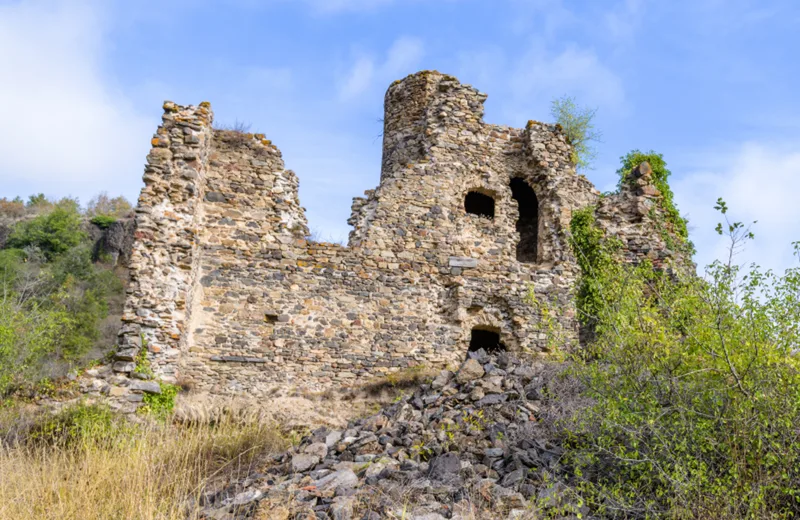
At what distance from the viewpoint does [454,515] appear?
4.64m

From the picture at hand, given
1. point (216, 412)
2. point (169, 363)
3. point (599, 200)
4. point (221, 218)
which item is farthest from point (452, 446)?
point (599, 200)

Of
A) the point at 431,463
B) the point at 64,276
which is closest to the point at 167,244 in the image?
the point at 431,463

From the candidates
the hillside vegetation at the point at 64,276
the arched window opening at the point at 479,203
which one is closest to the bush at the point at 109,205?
the hillside vegetation at the point at 64,276

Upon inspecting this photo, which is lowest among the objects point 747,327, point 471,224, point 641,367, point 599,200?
point 641,367

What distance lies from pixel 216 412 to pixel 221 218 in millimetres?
3654

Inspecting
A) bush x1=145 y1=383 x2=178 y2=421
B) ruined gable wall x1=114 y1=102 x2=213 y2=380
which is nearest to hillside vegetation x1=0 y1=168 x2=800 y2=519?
bush x1=145 y1=383 x2=178 y2=421

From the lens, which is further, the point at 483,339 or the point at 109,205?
the point at 109,205

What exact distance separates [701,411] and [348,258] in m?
7.02

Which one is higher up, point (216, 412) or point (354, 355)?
point (354, 355)

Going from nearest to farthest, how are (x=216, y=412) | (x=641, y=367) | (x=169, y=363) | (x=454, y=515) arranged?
(x=454, y=515) < (x=641, y=367) < (x=216, y=412) < (x=169, y=363)

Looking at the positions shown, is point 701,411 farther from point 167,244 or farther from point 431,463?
point 167,244

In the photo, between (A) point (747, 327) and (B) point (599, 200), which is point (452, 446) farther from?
(B) point (599, 200)

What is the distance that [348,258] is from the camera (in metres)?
11.0

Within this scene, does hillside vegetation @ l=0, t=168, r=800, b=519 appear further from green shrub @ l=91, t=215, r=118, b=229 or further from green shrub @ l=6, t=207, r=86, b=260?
green shrub @ l=91, t=215, r=118, b=229
